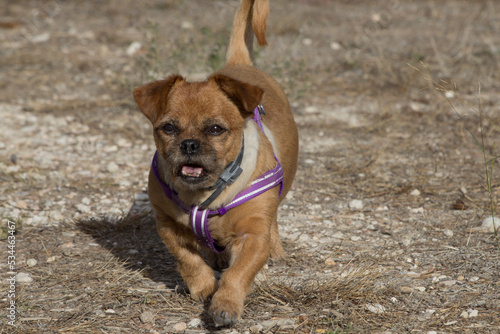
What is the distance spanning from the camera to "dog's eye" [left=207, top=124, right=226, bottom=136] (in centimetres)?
345

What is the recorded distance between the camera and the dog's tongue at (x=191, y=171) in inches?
132

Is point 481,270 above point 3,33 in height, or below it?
above

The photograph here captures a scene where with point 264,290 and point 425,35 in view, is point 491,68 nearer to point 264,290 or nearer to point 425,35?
point 425,35

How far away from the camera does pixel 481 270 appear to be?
381cm

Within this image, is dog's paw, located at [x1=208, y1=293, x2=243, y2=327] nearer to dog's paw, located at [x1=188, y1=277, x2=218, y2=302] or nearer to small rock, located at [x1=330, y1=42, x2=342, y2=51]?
dog's paw, located at [x1=188, y1=277, x2=218, y2=302]

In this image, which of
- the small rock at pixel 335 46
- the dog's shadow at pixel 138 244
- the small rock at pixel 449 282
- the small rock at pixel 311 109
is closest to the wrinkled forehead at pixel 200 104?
the dog's shadow at pixel 138 244

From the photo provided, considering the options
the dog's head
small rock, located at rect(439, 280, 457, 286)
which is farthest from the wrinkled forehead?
small rock, located at rect(439, 280, 457, 286)

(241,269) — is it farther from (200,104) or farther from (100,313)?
(200,104)

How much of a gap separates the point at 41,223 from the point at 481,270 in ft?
10.7

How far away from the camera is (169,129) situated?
11.3ft

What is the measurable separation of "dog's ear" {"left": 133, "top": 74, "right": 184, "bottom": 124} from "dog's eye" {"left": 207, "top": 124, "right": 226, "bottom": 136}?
33 cm

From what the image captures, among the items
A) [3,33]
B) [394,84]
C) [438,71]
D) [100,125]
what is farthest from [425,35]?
[3,33]

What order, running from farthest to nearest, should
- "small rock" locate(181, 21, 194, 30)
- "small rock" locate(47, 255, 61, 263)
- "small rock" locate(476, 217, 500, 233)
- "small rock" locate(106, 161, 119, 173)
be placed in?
"small rock" locate(181, 21, 194, 30) < "small rock" locate(106, 161, 119, 173) < "small rock" locate(476, 217, 500, 233) < "small rock" locate(47, 255, 61, 263)

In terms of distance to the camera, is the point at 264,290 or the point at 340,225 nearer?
the point at 264,290
